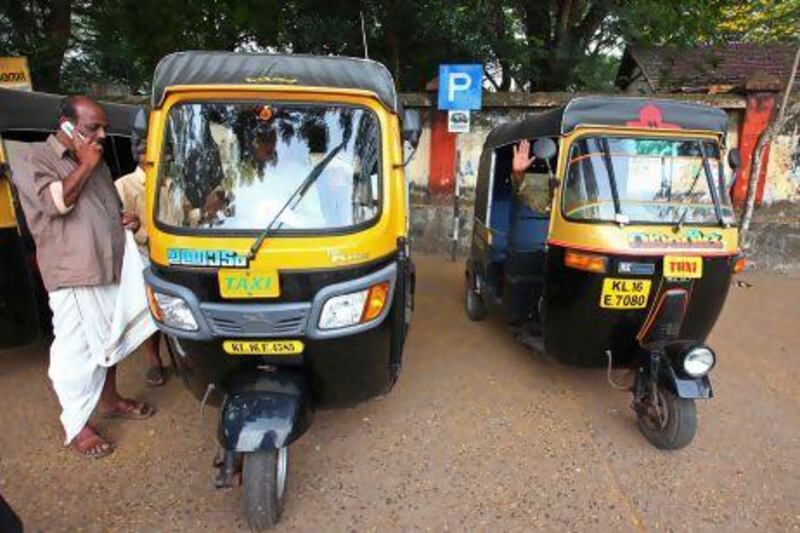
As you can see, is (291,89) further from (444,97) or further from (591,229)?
(444,97)

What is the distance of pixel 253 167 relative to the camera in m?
2.87

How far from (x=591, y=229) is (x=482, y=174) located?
2.62 meters

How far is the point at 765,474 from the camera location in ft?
11.1

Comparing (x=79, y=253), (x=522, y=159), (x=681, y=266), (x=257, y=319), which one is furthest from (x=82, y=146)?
(x=681, y=266)

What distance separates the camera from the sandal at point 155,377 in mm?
4263

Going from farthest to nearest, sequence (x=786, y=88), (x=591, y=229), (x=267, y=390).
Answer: (x=786, y=88), (x=591, y=229), (x=267, y=390)

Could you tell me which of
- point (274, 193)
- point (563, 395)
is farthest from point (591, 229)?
point (274, 193)

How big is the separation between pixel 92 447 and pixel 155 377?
0.94m

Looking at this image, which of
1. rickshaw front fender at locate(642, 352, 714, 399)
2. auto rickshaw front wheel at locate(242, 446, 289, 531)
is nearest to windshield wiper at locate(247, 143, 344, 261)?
auto rickshaw front wheel at locate(242, 446, 289, 531)

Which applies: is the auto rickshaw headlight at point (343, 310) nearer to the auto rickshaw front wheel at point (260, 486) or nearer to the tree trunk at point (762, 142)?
the auto rickshaw front wheel at point (260, 486)

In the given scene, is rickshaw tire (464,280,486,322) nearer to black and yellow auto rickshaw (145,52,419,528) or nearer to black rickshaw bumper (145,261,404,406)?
black rickshaw bumper (145,261,404,406)

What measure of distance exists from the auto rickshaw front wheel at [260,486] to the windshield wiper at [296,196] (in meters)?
0.98

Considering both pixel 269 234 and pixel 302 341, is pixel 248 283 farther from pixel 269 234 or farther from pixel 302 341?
Answer: pixel 302 341

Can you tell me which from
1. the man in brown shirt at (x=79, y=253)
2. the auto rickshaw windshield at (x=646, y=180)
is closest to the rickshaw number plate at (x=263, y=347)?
the man in brown shirt at (x=79, y=253)
